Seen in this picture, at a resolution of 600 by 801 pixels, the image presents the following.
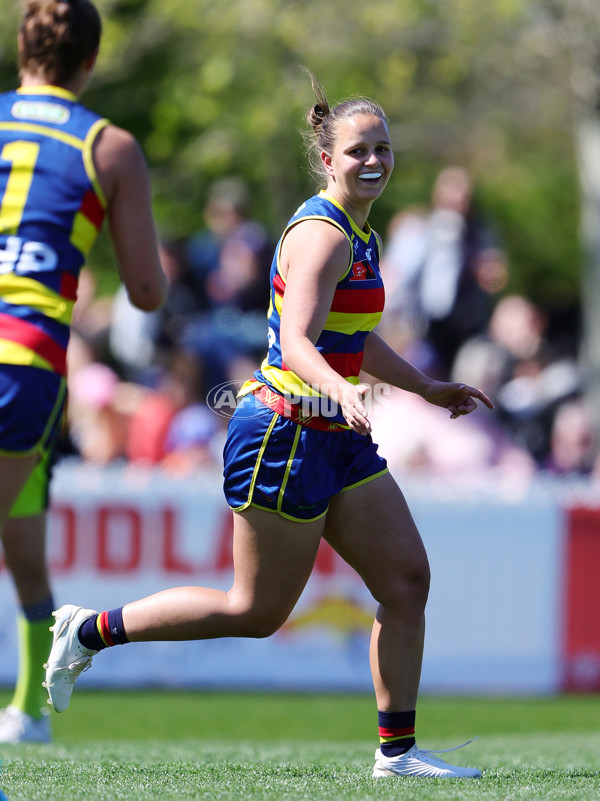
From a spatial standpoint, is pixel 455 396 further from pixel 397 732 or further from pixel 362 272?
pixel 397 732

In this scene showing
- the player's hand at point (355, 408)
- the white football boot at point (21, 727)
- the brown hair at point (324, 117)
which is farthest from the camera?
the white football boot at point (21, 727)

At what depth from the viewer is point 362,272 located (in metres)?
3.88

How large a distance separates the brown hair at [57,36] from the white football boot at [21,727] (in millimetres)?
2716

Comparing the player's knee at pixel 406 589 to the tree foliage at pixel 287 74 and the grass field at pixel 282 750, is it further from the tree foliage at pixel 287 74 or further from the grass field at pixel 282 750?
the tree foliage at pixel 287 74

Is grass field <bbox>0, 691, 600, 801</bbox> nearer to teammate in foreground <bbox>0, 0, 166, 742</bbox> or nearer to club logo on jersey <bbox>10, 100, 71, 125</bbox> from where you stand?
teammate in foreground <bbox>0, 0, 166, 742</bbox>

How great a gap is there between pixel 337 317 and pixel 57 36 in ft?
4.02

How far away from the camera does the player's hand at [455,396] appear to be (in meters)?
4.16

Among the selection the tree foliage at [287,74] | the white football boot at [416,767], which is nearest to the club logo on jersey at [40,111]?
the white football boot at [416,767]

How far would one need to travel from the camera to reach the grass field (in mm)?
3691

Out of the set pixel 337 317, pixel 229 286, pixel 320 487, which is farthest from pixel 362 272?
pixel 229 286

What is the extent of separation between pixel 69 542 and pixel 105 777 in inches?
179

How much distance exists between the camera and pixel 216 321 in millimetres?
10711

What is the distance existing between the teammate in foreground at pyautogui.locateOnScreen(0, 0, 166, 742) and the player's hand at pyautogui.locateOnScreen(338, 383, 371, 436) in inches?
33.7

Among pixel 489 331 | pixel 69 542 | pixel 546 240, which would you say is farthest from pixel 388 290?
pixel 546 240
